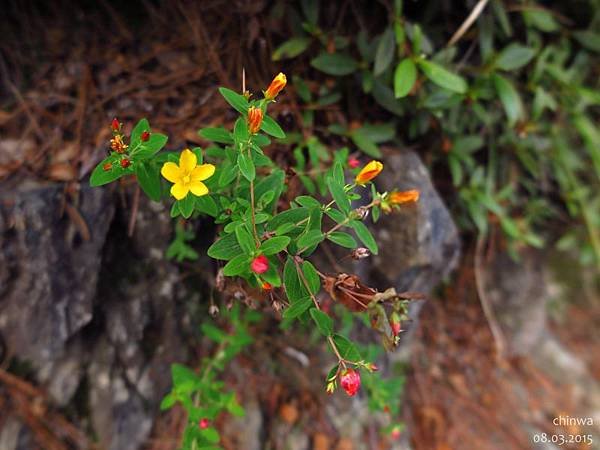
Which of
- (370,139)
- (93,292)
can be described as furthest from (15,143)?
(370,139)

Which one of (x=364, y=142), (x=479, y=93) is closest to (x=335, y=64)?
(x=364, y=142)

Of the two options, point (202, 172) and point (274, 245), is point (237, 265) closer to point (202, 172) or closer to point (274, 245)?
point (274, 245)

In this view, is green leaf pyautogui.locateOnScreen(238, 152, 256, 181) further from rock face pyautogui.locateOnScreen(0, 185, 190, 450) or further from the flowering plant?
rock face pyautogui.locateOnScreen(0, 185, 190, 450)

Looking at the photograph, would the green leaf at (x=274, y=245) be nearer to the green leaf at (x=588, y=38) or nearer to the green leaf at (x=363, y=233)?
the green leaf at (x=363, y=233)

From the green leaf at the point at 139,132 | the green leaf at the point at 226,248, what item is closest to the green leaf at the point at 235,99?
the green leaf at the point at 139,132

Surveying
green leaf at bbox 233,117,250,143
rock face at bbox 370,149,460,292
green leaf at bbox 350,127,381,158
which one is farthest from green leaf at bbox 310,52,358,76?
green leaf at bbox 233,117,250,143
